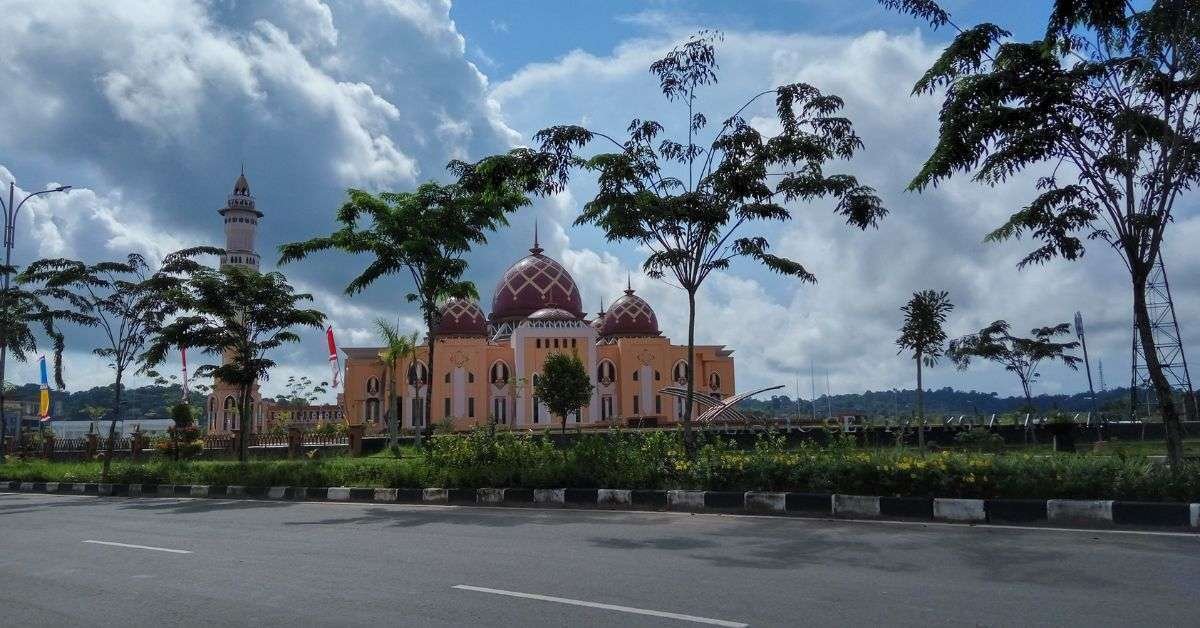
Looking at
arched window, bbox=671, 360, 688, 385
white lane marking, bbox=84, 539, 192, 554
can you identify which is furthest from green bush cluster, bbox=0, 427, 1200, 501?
arched window, bbox=671, 360, 688, 385

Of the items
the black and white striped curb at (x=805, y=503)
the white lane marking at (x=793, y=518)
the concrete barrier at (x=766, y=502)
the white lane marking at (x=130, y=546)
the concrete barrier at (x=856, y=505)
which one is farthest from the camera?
the concrete barrier at (x=766, y=502)

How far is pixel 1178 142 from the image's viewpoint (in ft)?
34.7

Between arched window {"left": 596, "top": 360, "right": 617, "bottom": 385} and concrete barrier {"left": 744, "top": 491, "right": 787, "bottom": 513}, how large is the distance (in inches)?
1554

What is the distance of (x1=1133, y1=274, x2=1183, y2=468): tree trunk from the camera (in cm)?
998

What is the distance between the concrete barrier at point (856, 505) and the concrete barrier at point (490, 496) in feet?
17.3

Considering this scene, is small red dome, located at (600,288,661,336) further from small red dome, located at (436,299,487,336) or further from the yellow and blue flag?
the yellow and blue flag

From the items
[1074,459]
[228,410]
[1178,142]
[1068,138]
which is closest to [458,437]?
[1074,459]

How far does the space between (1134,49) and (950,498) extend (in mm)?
6325

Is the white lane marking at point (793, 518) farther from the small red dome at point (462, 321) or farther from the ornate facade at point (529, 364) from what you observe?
the small red dome at point (462, 321)

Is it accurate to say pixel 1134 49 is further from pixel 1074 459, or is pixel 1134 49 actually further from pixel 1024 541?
pixel 1024 541

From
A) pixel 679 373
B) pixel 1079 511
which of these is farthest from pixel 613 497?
pixel 679 373

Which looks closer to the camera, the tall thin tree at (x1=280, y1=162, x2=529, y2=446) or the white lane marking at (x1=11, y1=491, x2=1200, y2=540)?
the white lane marking at (x1=11, y1=491, x2=1200, y2=540)

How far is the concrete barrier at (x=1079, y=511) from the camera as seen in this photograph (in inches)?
338

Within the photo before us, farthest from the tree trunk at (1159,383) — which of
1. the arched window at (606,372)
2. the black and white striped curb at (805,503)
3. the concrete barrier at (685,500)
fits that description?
the arched window at (606,372)
